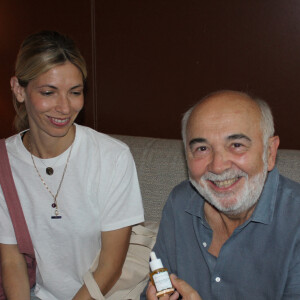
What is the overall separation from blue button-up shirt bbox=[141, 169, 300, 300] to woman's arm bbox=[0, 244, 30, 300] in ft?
1.92

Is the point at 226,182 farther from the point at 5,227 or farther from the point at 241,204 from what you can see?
the point at 5,227

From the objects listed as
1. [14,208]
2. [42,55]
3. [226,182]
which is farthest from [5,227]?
[226,182]

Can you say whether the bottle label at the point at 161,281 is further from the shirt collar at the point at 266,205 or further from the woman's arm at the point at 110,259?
the woman's arm at the point at 110,259

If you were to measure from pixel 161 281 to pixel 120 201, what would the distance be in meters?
0.55

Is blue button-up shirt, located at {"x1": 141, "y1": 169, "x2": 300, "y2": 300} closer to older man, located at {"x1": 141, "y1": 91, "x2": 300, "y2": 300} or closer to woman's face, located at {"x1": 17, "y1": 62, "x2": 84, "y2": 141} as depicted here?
older man, located at {"x1": 141, "y1": 91, "x2": 300, "y2": 300}

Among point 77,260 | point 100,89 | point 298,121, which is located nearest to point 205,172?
point 77,260

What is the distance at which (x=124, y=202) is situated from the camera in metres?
1.82

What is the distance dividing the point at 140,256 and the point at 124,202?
27 cm

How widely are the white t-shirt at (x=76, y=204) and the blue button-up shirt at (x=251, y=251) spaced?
0.97ft

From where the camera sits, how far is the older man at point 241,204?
141 cm

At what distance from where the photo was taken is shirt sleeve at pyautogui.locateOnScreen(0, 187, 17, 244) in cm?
190

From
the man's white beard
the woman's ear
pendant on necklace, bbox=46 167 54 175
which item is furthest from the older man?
the woman's ear

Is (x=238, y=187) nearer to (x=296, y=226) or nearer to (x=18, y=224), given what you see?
(x=296, y=226)

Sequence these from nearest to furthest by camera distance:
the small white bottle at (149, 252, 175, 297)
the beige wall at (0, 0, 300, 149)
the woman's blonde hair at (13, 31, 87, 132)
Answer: the small white bottle at (149, 252, 175, 297) < the woman's blonde hair at (13, 31, 87, 132) < the beige wall at (0, 0, 300, 149)
